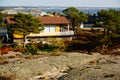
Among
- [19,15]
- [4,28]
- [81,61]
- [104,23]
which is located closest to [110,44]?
[104,23]

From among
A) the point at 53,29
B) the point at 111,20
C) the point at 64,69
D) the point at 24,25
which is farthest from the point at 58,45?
the point at 64,69

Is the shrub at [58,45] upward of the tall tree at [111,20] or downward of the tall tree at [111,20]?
downward

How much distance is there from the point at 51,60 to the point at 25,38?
48.5 ft

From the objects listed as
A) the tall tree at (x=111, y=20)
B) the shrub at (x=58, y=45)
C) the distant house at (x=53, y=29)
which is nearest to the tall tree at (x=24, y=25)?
the shrub at (x=58, y=45)

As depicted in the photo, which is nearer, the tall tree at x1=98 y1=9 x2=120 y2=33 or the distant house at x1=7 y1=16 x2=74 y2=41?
the tall tree at x1=98 y1=9 x2=120 y2=33

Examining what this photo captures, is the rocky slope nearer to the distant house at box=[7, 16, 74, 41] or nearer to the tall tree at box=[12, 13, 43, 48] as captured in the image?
the tall tree at box=[12, 13, 43, 48]

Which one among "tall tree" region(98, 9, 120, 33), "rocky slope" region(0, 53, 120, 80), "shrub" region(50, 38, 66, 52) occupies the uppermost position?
"tall tree" region(98, 9, 120, 33)

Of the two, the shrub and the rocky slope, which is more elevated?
the rocky slope

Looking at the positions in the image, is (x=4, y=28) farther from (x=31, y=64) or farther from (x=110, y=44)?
(x=31, y=64)

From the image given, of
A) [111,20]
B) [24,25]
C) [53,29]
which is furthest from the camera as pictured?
[53,29]

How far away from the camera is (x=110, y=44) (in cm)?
4912

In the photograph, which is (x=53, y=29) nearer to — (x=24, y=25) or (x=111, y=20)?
(x=24, y=25)

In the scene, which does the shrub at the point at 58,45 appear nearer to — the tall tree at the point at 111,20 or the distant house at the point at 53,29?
the distant house at the point at 53,29

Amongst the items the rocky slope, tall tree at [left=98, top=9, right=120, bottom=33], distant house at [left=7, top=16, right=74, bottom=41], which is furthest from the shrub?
tall tree at [left=98, top=9, right=120, bottom=33]
